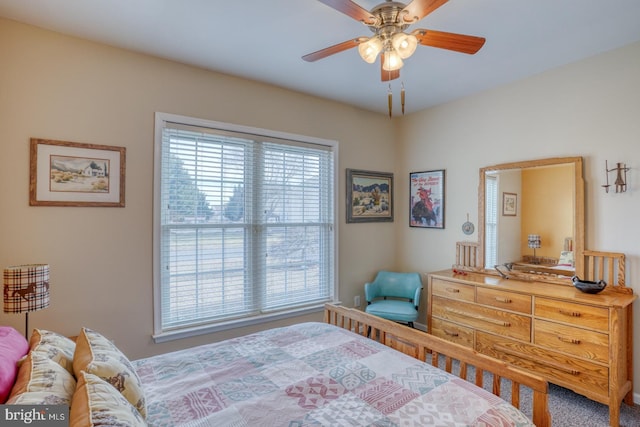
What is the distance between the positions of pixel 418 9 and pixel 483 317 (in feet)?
8.15

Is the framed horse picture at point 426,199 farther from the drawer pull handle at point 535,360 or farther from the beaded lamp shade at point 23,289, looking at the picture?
the beaded lamp shade at point 23,289

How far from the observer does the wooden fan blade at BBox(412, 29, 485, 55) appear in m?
1.59

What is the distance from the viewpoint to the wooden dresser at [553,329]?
2150mm

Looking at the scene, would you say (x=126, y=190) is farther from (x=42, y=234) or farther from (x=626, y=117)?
(x=626, y=117)

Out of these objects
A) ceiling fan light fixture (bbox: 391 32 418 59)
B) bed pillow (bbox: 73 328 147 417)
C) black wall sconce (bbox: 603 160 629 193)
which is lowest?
bed pillow (bbox: 73 328 147 417)

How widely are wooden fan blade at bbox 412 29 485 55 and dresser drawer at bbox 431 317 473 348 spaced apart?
2361mm

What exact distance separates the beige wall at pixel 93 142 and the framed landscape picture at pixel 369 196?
4.69 feet

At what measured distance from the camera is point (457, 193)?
11.7ft

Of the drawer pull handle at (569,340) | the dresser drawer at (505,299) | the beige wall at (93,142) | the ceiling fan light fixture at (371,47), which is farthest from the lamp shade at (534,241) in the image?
the beige wall at (93,142)

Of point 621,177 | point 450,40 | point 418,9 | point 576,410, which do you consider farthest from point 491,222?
point 418,9

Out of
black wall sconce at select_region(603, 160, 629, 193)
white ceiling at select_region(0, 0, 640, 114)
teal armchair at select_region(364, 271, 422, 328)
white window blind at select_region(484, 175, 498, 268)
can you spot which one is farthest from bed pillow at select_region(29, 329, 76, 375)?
black wall sconce at select_region(603, 160, 629, 193)

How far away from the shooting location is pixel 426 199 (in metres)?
3.86

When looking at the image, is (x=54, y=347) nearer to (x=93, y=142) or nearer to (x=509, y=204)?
(x=93, y=142)

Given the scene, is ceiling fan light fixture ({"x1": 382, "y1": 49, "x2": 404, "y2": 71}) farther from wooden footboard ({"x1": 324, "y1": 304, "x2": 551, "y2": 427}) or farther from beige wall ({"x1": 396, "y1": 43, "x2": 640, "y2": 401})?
beige wall ({"x1": 396, "y1": 43, "x2": 640, "y2": 401})
